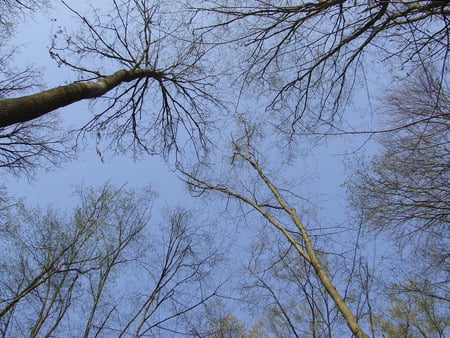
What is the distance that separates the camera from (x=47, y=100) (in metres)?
3.15

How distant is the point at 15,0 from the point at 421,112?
722cm

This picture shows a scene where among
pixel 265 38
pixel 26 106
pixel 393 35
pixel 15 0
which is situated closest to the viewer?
pixel 26 106

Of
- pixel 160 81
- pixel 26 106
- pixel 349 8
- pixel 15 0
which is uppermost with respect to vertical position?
pixel 15 0

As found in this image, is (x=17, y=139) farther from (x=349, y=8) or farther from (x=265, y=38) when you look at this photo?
(x=349, y=8)

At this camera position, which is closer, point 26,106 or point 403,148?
point 26,106

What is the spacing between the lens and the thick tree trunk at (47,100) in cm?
277

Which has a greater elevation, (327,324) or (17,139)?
(17,139)

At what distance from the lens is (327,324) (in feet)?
19.2

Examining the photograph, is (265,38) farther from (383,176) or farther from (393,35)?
(383,176)

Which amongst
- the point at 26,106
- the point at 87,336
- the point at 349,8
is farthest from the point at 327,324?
the point at 26,106

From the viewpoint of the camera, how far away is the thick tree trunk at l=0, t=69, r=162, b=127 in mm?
2768

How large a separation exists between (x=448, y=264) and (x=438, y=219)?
50.7 inches

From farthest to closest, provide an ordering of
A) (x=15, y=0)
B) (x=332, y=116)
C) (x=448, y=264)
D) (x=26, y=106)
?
(x=448, y=264)
(x=15, y=0)
(x=332, y=116)
(x=26, y=106)

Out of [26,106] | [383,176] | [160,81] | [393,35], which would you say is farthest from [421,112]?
[26,106]
